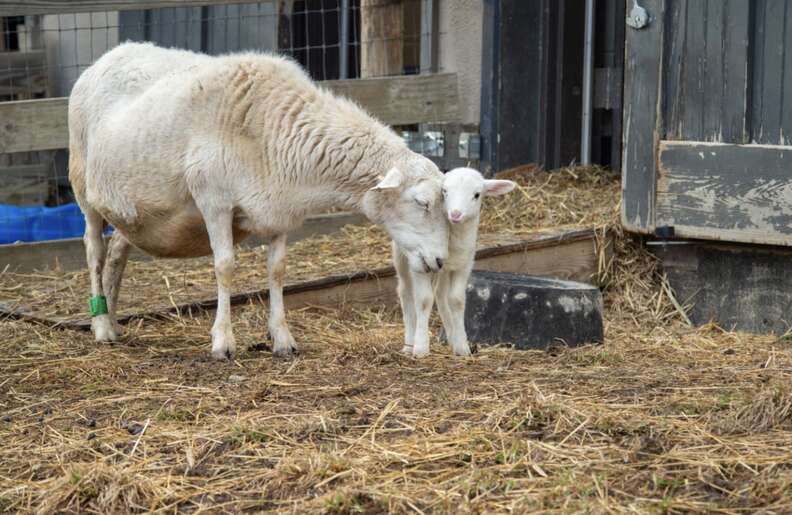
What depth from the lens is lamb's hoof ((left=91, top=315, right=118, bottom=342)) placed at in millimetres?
6902

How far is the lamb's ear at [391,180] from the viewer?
19.2 ft

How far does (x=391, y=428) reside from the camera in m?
4.60

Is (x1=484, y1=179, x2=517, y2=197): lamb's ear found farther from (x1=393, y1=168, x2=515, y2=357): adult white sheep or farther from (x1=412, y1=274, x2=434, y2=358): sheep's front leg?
(x1=412, y1=274, x2=434, y2=358): sheep's front leg

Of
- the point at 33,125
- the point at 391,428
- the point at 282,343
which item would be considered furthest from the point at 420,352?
the point at 33,125

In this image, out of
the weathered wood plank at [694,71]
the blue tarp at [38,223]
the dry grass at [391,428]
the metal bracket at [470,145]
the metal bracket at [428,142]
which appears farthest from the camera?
the metal bracket at [428,142]

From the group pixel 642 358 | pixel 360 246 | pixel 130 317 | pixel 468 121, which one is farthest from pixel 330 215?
pixel 642 358

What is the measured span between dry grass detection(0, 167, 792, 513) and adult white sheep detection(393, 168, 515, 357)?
153 mm

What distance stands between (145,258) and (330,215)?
1.45 metres

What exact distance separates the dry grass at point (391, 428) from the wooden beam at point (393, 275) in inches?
24.4

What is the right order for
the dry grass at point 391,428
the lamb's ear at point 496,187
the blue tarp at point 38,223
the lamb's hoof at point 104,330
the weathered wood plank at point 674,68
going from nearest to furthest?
the dry grass at point 391,428, the lamb's ear at point 496,187, the lamb's hoof at point 104,330, the weathered wood plank at point 674,68, the blue tarp at point 38,223

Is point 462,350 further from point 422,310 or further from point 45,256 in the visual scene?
point 45,256

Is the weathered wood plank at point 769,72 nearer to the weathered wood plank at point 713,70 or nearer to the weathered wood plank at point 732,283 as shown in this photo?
the weathered wood plank at point 713,70

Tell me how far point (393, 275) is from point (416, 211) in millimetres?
2062

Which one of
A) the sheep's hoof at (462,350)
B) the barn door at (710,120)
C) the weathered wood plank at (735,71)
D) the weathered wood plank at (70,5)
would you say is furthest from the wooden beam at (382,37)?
the sheep's hoof at (462,350)
